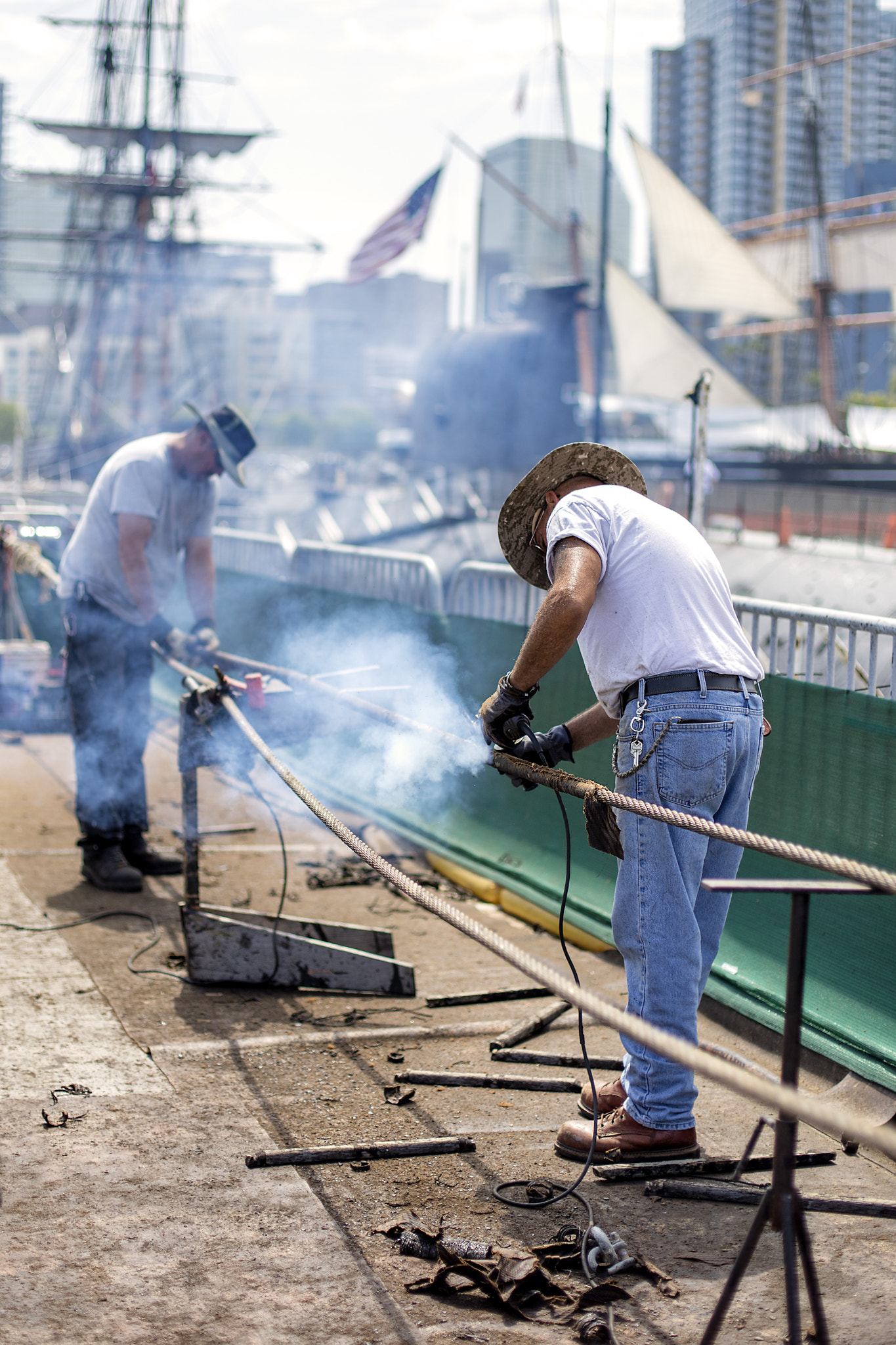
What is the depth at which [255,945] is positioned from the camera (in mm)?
4941

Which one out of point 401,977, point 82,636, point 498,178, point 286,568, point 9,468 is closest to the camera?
point 401,977

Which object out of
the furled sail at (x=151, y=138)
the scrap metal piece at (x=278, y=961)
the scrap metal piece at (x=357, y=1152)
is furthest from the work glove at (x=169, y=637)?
the furled sail at (x=151, y=138)

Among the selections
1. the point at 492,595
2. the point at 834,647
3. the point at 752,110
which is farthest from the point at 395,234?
the point at 752,110

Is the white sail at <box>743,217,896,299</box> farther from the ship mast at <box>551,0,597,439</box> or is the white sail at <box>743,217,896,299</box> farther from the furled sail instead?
the furled sail

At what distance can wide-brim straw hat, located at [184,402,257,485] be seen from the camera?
6109 mm

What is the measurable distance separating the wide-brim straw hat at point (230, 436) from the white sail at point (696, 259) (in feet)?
153

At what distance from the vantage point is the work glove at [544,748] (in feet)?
11.7

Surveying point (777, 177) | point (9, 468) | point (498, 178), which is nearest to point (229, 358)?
point (777, 177)

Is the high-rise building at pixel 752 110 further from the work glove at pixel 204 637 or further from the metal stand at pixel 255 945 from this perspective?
the metal stand at pixel 255 945

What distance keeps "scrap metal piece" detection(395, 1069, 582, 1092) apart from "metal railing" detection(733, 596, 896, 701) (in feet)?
5.87

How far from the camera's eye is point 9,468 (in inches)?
2066

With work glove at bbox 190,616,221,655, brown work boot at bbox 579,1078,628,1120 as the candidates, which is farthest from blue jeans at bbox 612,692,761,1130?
work glove at bbox 190,616,221,655

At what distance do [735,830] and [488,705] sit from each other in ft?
3.44

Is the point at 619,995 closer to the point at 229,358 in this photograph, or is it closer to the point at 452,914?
the point at 452,914
